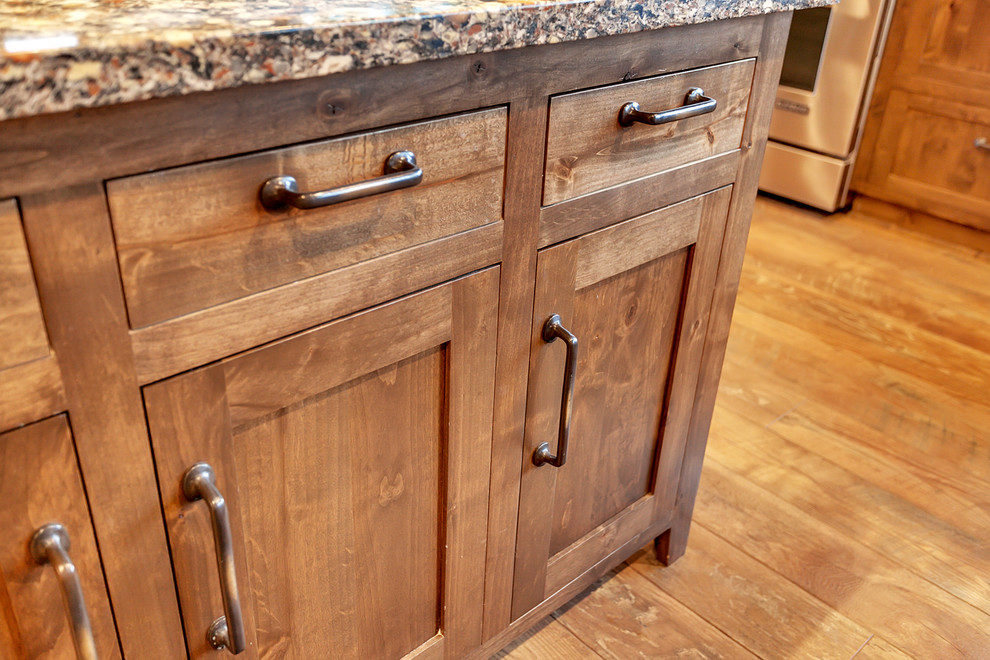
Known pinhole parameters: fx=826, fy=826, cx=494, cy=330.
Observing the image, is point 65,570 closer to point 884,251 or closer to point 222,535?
point 222,535

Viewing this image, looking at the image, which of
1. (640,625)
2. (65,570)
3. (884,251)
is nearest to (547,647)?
(640,625)

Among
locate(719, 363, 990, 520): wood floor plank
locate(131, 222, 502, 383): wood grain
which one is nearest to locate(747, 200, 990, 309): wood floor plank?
locate(719, 363, 990, 520): wood floor plank

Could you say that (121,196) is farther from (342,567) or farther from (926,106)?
(926,106)

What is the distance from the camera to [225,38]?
1.65ft

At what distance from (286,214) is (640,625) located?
92 centimetres

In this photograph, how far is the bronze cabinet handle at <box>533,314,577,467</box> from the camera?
875 mm

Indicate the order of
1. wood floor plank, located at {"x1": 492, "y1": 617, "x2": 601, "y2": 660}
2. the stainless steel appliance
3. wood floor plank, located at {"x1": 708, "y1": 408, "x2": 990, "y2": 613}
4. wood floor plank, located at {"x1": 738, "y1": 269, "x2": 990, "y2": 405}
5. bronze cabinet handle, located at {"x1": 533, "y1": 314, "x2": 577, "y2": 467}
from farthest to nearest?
1. the stainless steel appliance
2. wood floor plank, located at {"x1": 738, "y1": 269, "x2": 990, "y2": 405}
3. wood floor plank, located at {"x1": 708, "y1": 408, "x2": 990, "y2": 613}
4. wood floor plank, located at {"x1": 492, "y1": 617, "x2": 601, "y2": 660}
5. bronze cabinet handle, located at {"x1": 533, "y1": 314, "x2": 577, "y2": 467}

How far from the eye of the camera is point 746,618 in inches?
50.1

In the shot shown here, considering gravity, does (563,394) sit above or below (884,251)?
above

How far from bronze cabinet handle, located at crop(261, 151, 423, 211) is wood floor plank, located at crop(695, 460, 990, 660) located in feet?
3.37

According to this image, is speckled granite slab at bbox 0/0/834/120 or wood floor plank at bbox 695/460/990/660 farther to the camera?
wood floor plank at bbox 695/460/990/660

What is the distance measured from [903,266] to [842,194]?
400 millimetres

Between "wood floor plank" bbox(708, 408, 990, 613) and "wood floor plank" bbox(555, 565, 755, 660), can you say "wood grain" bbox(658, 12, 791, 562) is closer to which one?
"wood floor plank" bbox(555, 565, 755, 660)

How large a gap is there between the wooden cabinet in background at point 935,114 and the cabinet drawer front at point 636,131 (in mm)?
1769
